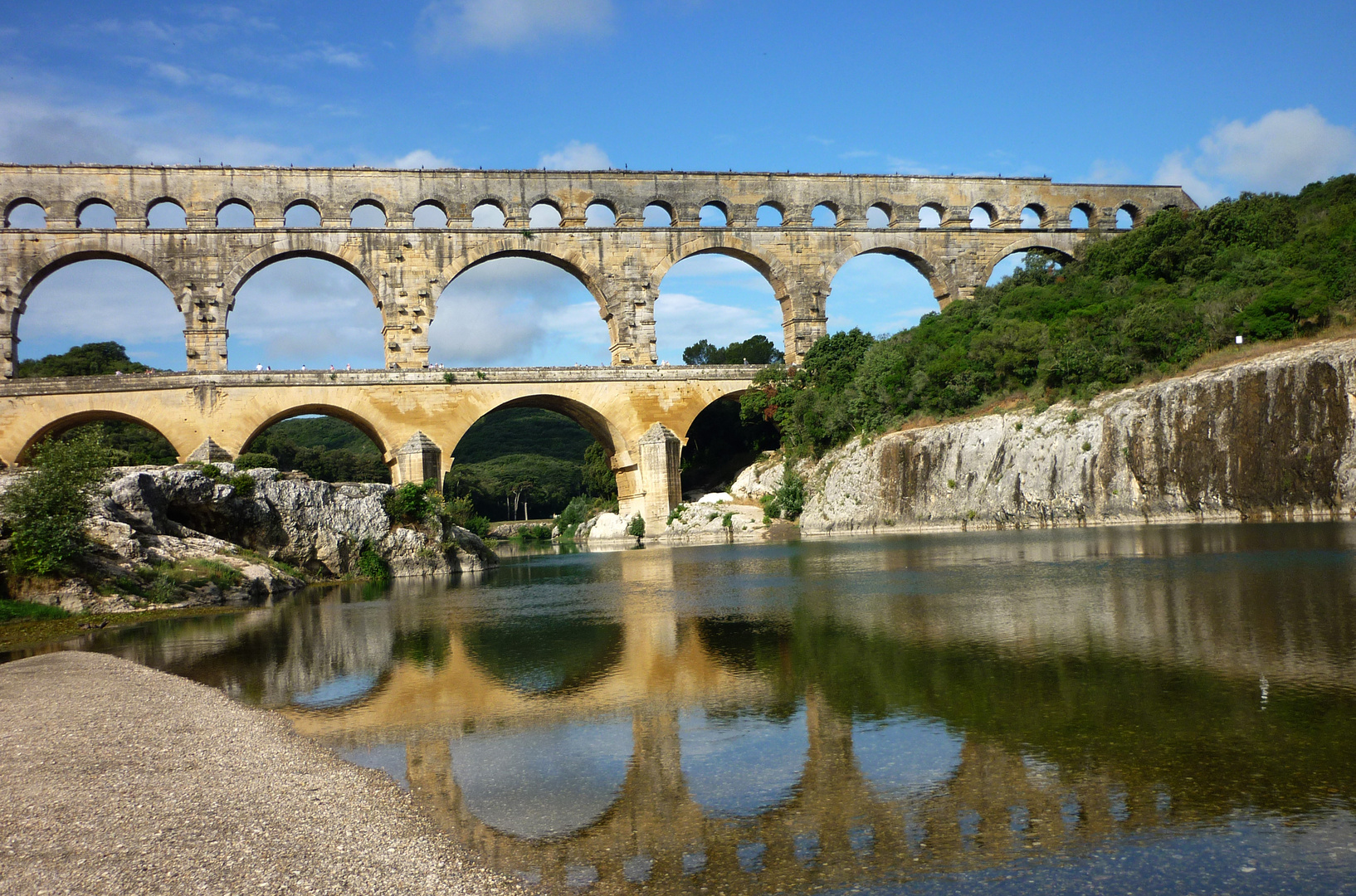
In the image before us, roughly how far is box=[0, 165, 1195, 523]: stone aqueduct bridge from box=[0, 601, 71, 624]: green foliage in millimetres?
18305

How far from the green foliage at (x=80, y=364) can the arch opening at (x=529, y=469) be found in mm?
20528

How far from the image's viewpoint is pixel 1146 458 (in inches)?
975

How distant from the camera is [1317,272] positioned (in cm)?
2511

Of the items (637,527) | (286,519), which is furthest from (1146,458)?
(286,519)

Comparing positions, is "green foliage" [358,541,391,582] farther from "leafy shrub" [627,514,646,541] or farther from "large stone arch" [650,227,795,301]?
"large stone arch" [650,227,795,301]

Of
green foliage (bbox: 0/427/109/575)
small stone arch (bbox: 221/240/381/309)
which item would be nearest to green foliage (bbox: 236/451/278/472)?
green foliage (bbox: 0/427/109/575)

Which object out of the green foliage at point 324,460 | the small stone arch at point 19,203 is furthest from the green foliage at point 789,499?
the small stone arch at point 19,203

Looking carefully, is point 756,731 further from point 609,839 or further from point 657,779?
point 609,839

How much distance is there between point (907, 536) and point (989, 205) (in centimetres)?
2185

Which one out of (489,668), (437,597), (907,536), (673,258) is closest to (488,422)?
(673,258)

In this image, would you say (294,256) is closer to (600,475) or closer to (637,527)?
(637,527)

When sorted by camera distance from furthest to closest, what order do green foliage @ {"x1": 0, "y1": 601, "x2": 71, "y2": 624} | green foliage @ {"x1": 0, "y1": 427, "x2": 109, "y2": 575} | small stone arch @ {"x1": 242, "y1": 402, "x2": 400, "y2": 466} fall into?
small stone arch @ {"x1": 242, "y1": 402, "x2": 400, "y2": 466} < green foliage @ {"x1": 0, "y1": 427, "x2": 109, "y2": 575} < green foliage @ {"x1": 0, "y1": 601, "x2": 71, "y2": 624}

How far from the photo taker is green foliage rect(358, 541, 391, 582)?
24.0 meters

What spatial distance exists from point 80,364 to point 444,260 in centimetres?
3170
